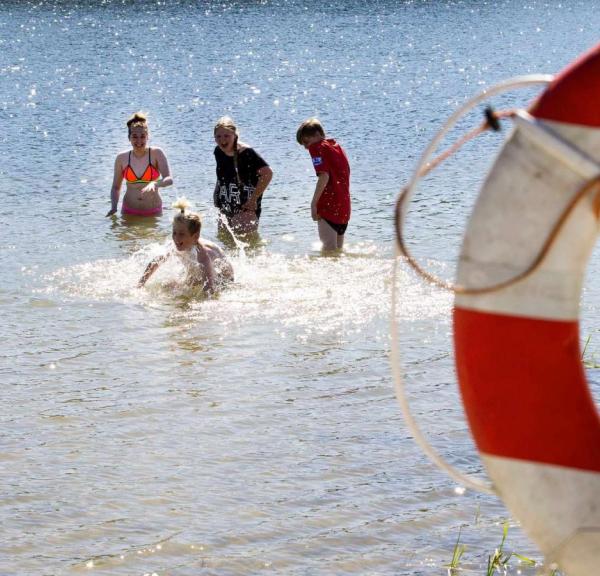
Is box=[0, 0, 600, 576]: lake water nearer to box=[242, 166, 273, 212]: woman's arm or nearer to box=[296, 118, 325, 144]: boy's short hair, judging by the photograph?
box=[242, 166, 273, 212]: woman's arm

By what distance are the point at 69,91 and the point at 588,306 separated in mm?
17966

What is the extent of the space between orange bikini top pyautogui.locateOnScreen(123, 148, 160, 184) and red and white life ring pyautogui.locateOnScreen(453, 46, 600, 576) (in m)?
8.72

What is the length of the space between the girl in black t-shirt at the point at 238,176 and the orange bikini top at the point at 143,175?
91cm

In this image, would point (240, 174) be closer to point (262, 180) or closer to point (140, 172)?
point (262, 180)

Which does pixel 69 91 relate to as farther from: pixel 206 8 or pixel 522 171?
pixel 206 8

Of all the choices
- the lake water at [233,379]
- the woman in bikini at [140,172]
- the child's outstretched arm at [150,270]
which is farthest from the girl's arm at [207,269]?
the woman in bikini at [140,172]

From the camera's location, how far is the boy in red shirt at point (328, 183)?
1013 cm

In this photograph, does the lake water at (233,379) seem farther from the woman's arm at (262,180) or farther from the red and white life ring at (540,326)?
the red and white life ring at (540,326)

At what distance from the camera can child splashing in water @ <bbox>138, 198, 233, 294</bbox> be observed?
915 centimetres

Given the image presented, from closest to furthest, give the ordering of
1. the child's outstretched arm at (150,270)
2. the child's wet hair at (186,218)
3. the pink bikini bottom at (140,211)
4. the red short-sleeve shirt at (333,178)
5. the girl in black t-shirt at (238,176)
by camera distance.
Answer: the child's wet hair at (186,218) → the child's outstretched arm at (150,270) → the red short-sleeve shirt at (333,178) → the girl in black t-shirt at (238,176) → the pink bikini bottom at (140,211)

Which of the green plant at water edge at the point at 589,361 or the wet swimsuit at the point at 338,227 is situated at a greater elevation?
the wet swimsuit at the point at 338,227

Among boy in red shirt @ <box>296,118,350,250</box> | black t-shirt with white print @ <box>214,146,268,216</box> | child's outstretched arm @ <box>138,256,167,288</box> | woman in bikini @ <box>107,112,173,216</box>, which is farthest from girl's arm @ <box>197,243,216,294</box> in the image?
woman in bikini @ <box>107,112,173,216</box>

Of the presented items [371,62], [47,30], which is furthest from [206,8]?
[371,62]

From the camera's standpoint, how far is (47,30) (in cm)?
4047
